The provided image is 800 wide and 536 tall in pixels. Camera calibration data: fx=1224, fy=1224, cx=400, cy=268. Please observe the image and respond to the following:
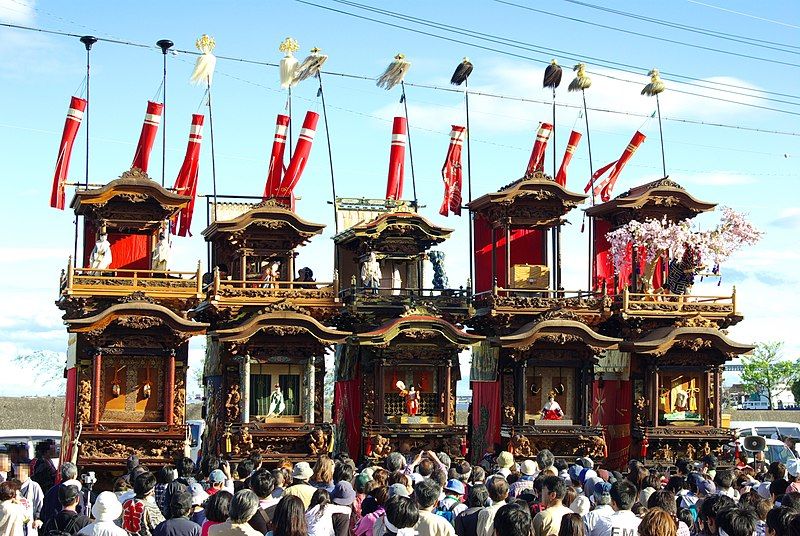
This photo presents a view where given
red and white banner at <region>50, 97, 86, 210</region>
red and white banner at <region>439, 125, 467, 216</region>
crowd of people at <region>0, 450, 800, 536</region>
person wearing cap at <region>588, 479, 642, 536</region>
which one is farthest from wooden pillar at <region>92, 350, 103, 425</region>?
person wearing cap at <region>588, 479, 642, 536</region>

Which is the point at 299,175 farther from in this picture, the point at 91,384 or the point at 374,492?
the point at 374,492

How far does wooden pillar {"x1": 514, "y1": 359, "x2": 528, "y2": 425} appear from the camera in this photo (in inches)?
1425

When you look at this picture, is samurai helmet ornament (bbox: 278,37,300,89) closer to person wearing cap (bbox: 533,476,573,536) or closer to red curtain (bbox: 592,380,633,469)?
red curtain (bbox: 592,380,633,469)

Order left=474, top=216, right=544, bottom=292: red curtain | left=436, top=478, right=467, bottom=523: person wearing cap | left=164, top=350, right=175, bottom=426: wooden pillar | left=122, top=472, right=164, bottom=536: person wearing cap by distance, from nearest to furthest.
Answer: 1. left=122, top=472, right=164, bottom=536: person wearing cap
2. left=436, top=478, right=467, bottom=523: person wearing cap
3. left=164, top=350, right=175, bottom=426: wooden pillar
4. left=474, top=216, right=544, bottom=292: red curtain

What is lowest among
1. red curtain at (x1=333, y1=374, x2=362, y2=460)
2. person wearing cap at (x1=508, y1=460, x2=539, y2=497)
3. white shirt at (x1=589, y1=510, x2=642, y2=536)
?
white shirt at (x1=589, y1=510, x2=642, y2=536)

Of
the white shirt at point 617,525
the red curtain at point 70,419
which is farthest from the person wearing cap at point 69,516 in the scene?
the red curtain at point 70,419

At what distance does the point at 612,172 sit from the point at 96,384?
18234 mm

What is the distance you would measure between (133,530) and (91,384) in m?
19.8

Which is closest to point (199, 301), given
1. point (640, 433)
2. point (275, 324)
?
point (275, 324)

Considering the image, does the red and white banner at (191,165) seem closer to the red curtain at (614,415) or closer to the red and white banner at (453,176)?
the red and white banner at (453,176)

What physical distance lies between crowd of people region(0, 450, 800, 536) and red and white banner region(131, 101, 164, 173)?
62.9 ft

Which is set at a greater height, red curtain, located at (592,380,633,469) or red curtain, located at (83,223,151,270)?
red curtain, located at (83,223,151,270)

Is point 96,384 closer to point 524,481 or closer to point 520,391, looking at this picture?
point 520,391

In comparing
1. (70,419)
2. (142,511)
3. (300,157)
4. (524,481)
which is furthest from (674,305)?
(142,511)
